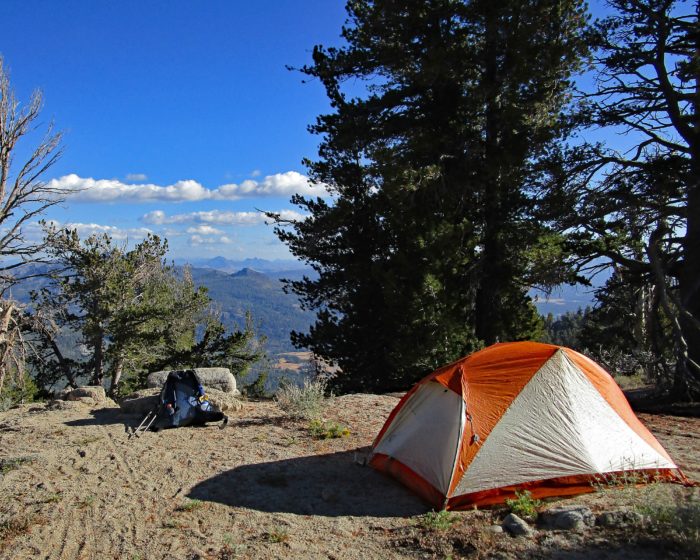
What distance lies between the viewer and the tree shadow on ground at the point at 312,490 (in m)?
6.27

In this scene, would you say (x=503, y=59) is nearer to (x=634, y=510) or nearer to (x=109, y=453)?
(x=634, y=510)

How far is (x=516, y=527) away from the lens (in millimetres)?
5160

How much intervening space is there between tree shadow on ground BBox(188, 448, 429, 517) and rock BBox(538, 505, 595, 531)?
135cm

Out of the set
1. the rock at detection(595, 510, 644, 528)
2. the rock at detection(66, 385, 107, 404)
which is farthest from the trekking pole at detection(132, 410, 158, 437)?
the rock at detection(595, 510, 644, 528)

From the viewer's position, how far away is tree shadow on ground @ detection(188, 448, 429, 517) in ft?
20.6

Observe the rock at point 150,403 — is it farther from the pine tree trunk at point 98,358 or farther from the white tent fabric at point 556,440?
the pine tree trunk at point 98,358

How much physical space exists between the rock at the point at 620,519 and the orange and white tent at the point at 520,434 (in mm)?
845

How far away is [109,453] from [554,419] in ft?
22.3

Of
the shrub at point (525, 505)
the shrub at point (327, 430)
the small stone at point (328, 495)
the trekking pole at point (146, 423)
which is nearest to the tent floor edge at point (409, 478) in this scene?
the shrub at point (525, 505)

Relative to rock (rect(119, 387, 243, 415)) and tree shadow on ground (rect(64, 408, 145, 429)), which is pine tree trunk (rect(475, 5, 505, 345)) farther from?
tree shadow on ground (rect(64, 408, 145, 429))

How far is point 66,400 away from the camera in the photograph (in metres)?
12.8

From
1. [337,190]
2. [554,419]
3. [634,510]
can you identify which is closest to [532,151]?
[337,190]

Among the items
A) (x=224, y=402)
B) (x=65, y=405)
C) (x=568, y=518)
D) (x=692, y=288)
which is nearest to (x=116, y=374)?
(x=65, y=405)

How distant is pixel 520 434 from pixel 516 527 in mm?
1344
